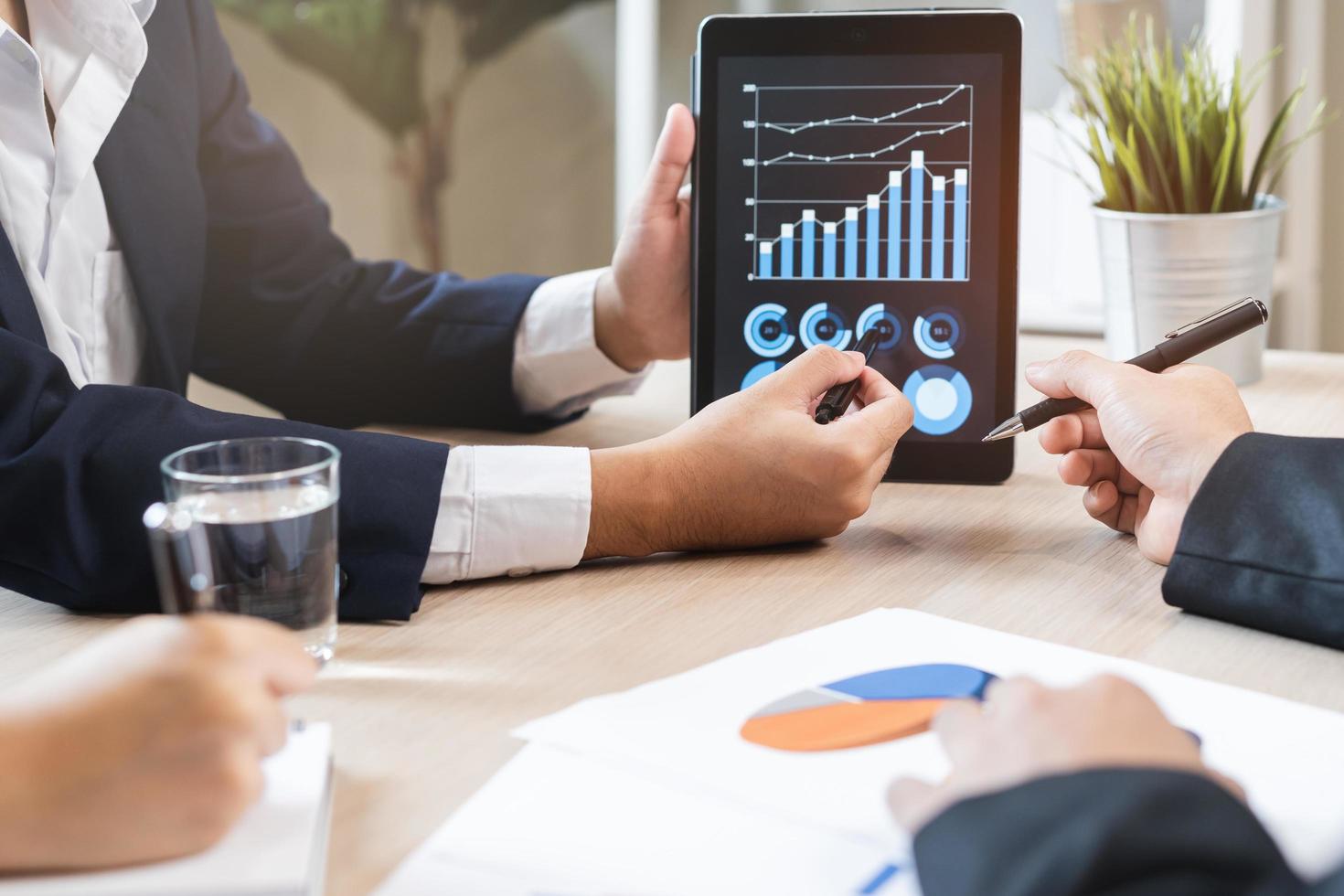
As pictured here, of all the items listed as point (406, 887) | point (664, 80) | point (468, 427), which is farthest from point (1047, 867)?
point (664, 80)

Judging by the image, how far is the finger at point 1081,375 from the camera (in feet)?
2.52

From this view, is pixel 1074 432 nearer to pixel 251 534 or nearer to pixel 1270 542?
pixel 1270 542

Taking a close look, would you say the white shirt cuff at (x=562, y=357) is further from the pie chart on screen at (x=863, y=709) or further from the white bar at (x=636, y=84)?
the white bar at (x=636, y=84)

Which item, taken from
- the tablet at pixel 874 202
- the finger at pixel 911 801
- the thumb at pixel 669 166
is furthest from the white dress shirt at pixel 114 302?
the finger at pixel 911 801

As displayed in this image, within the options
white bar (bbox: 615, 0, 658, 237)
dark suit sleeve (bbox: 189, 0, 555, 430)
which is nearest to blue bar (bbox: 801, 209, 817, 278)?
dark suit sleeve (bbox: 189, 0, 555, 430)

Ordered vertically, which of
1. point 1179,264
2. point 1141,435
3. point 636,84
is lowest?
point 1141,435

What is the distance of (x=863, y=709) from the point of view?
0.53 meters

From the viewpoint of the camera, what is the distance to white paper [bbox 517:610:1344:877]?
1.49 ft

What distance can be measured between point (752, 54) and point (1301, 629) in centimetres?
52

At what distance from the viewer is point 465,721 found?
542mm

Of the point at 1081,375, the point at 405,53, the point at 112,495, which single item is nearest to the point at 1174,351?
the point at 1081,375

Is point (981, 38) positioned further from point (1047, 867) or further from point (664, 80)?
point (664, 80)

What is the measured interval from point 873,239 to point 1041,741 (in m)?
0.53

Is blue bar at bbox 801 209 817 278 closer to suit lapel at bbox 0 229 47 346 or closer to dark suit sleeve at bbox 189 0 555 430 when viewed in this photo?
dark suit sleeve at bbox 189 0 555 430
